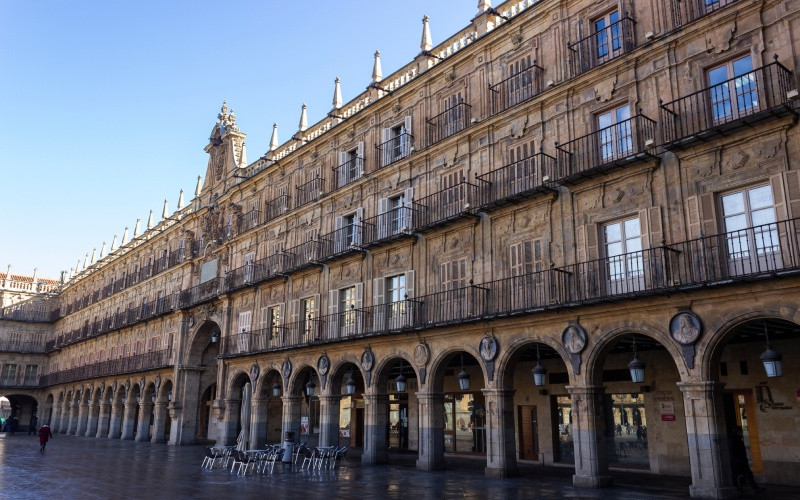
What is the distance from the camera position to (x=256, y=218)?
33.2m

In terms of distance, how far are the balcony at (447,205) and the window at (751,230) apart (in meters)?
7.66

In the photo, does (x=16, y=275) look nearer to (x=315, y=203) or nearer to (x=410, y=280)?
(x=315, y=203)

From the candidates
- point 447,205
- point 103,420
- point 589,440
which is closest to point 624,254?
point 589,440

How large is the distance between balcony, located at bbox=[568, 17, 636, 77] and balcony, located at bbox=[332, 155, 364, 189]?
409 inches

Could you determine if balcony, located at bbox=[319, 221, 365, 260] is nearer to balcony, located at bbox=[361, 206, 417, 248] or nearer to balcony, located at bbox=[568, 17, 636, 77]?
balcony, located at bbox=[361, 206, 417, 248]

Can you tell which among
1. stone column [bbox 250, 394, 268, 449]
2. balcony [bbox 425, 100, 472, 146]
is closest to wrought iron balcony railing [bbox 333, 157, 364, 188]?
balcony [bbox 425, 100, 472, 146]

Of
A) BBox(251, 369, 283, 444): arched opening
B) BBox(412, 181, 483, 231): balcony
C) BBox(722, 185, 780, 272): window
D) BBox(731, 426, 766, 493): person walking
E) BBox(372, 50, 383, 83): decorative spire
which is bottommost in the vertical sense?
BBox(731, 426, 766, 493): person walking

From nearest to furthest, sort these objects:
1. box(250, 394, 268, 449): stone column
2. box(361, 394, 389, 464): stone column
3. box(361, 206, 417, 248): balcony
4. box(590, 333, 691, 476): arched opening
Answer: box(590, 333, 691, 476): arched opening < box(361, 394, 389, 464): stone column < box(361, 206, 417, 248): balcony < box(250, 394, 268, 449): stone column

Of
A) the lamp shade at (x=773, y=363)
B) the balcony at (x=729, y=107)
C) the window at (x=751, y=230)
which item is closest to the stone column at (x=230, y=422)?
the balcony at (x=729, y=107)

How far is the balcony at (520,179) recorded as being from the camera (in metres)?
18.3

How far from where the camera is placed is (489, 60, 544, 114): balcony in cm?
1944

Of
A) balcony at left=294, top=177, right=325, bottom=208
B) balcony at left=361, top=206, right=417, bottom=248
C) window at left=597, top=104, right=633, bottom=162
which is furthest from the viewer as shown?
balcony at left=294, top=177, right=325, bottom=208

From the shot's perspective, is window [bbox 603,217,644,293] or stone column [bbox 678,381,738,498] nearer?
stone column [bbox 678,381,738,498]

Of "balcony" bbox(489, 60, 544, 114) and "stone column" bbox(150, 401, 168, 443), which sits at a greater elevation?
"balcony" bbox(489, 60, 544, 114)
